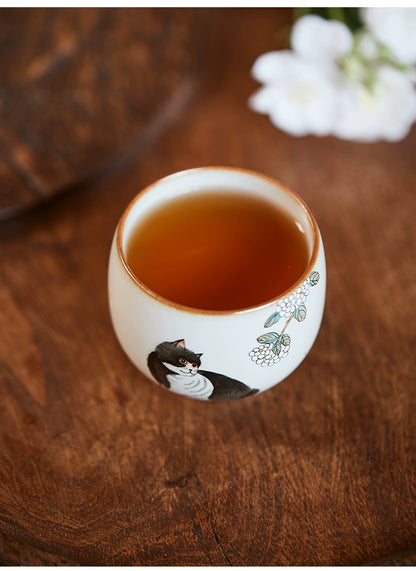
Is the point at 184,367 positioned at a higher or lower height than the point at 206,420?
higher

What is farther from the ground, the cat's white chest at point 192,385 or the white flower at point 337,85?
the white flower at point 337,85

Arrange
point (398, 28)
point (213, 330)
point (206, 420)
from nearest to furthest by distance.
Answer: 1. point (213, 330)
2. point (206, 420)
3. point (398, 28)

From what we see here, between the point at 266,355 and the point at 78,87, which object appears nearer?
the point at 266,355

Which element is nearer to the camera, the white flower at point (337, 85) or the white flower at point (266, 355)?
the white flower at point (266, 355)

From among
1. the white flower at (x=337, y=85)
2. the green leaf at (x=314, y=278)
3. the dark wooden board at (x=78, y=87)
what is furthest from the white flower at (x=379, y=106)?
the green leaf at (x=314, y=278)

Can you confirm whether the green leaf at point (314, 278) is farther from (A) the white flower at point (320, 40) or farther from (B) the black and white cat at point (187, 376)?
(A) the white flower at point (320, 40)

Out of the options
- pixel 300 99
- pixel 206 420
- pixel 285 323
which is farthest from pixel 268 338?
pixel 300 99

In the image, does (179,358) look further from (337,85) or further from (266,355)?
(337,85)
